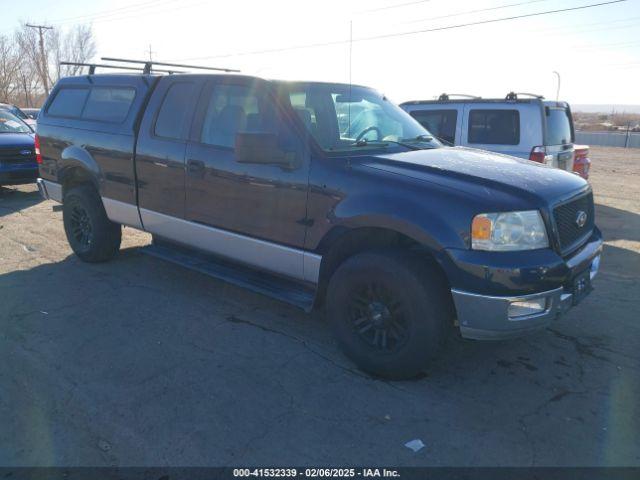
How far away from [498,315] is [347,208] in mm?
1186

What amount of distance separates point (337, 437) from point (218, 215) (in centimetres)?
220

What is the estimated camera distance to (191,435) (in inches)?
114

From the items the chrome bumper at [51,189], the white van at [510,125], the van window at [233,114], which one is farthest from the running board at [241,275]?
the white van at [510,125]

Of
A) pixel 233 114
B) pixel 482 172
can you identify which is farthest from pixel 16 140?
pixel 482 172

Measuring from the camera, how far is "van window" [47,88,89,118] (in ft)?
19.0

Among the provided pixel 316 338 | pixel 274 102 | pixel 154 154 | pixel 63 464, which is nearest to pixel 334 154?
pixel 274 102

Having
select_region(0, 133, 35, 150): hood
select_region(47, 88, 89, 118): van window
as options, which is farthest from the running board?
select_region(0, 133, 35, 150): hood

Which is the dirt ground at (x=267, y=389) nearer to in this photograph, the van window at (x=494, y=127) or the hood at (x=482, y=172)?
the hood at (x=482, y=172)

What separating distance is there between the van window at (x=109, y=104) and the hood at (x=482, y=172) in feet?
9.44

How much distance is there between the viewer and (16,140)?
966cm

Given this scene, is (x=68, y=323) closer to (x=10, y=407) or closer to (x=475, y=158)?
(x=10, y=407)

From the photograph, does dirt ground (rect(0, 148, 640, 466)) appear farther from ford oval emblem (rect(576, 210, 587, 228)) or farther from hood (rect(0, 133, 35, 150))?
hood (rect(0, 133, 35, 150))

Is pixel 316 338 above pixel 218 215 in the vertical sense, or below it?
below

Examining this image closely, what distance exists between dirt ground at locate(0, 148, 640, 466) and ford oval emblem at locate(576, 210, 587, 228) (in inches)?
39.7
